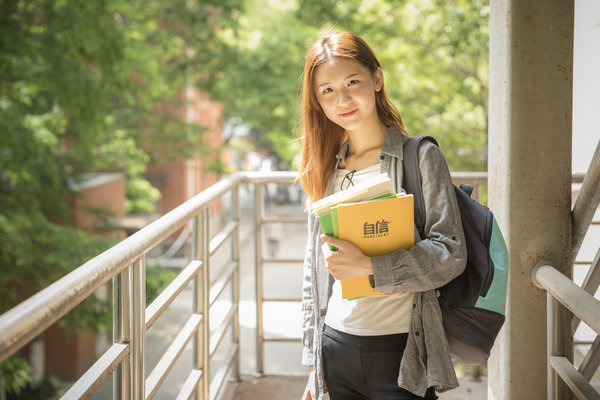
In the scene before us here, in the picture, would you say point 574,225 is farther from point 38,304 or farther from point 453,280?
point 38,304

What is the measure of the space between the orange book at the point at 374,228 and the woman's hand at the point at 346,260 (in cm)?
3

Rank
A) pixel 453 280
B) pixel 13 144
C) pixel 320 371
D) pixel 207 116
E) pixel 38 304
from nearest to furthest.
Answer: pixel 38 304
pixel 453 280
pixel 320 371
pixel 13 144
pixel 207 116

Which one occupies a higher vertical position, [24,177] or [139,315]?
[24,177]

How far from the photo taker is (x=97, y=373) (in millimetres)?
1374

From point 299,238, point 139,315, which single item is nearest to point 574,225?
point 139,315

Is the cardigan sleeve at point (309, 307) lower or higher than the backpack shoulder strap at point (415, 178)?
lower

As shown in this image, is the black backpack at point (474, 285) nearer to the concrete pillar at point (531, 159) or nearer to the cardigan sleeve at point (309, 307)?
the cardigan sleeve at point (309, 307)

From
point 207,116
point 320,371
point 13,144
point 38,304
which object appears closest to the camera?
point 38,304

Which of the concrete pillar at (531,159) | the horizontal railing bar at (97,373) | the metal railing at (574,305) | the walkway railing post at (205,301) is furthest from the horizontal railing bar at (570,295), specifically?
the walkway railing post at (205,301)

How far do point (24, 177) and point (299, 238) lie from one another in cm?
1681

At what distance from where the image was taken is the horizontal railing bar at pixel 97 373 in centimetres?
126

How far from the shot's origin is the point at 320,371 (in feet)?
5.98

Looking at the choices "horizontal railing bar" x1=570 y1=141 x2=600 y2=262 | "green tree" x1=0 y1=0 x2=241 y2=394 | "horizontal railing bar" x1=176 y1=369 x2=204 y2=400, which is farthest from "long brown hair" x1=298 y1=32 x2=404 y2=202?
"green tree" x1=0 y1=0 x2=241 y2=394

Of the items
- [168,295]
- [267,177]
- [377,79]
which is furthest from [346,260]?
[267,177]
